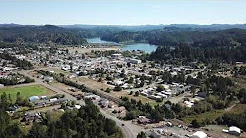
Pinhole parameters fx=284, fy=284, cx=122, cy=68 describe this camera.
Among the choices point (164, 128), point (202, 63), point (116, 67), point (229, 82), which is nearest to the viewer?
point (164, 128)

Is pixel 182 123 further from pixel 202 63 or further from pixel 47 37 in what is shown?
pixel 47 37

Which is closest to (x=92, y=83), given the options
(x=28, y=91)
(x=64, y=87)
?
(x=64, y=87)

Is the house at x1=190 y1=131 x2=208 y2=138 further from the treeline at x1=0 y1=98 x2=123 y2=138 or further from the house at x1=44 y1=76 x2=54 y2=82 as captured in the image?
the house at x1=44 y1=76 x2=54 y2=82

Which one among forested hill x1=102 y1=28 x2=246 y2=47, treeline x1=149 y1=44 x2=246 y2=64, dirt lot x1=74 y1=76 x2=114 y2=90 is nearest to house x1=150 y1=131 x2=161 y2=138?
dirt lot x1=74 y1=76 x2=114 y2=90

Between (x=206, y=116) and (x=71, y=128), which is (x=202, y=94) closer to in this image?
(x=206, y=116)

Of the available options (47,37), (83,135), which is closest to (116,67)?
(83,135)

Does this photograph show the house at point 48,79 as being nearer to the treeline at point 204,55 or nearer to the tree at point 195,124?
the tree at point 195,124
